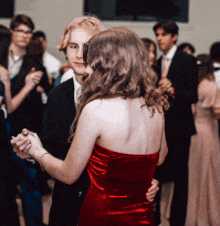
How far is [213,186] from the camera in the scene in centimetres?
409

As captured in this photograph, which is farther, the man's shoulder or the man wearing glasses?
the man wearing glasses

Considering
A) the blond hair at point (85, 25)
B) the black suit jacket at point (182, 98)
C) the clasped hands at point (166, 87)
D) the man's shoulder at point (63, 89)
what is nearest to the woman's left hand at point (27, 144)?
the man's shoulder at point (63, 89)

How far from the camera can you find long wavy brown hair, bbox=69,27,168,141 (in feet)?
5.04

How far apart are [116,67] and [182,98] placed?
207cm

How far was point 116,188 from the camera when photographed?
5.22 ft

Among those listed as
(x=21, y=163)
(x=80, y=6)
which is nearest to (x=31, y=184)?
(x=21, y=163)

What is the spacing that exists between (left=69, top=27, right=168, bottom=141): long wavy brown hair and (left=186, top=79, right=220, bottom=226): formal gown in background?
8.41 feet

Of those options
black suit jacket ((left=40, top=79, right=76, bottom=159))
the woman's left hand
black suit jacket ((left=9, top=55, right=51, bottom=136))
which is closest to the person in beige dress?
black suit jacket ((left=9, top=55, right=51, bottom=136))

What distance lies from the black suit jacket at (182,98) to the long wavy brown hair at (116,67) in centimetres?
195

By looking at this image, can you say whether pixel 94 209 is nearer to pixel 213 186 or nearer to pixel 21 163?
pixel 21 163

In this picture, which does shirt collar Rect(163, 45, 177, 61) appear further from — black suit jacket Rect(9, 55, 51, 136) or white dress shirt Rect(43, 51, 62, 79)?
white dress shirt Rect(43, 51, 62, 79)

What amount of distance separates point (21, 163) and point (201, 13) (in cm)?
575

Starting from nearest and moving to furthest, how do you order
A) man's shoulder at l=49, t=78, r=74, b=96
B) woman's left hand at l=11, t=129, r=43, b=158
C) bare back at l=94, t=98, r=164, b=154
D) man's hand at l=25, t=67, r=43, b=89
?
bare back at l=94, t=98, r=164, b=154, woman's left hand at l=11, t=129, r=43, b=158, man's shoulder at l=49, t=78, r=74, b=96, man's hand at l=25, t=67, r=43, b=89

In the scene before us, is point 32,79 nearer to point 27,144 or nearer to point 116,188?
point 27,144
